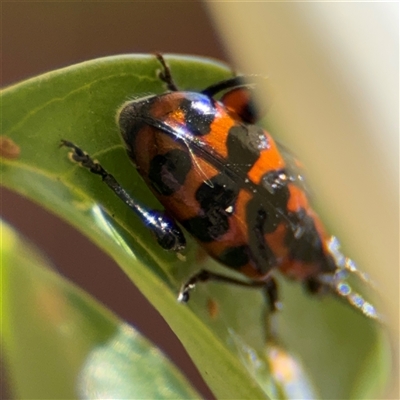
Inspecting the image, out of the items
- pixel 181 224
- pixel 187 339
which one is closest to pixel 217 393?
pixel 187 339

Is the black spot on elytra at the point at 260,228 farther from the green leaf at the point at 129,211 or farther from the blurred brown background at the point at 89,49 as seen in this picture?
the blurred brown background at the point at 89,49

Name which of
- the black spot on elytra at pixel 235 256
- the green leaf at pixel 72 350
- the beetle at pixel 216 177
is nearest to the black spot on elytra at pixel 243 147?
the beetle at pixel 216 177

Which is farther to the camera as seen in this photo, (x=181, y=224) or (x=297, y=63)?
(x=181, y=224)

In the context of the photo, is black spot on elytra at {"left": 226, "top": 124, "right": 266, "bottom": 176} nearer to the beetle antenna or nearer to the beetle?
the beetle

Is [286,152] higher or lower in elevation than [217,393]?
higher

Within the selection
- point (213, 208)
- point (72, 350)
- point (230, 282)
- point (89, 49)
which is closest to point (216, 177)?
point (213, 208)

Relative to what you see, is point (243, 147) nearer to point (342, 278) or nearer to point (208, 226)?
point (208, 226)

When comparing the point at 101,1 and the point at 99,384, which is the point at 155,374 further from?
the point at 101,1
